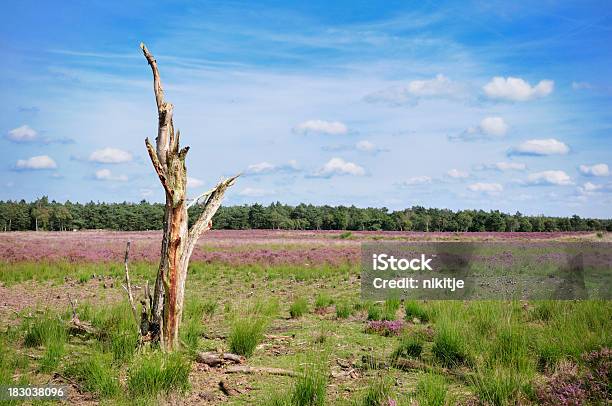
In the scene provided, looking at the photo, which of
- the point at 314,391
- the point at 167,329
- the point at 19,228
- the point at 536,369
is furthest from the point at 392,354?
the point at 19,228

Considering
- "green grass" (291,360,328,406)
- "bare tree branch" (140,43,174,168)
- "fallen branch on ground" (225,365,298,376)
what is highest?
"bare tree branch" (140,43,174,168)

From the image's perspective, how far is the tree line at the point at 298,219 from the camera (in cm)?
8206

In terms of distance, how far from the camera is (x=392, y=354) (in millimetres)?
8688

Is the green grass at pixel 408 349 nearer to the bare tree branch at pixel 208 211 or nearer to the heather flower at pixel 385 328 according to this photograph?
the heather flower at pixel 385 328

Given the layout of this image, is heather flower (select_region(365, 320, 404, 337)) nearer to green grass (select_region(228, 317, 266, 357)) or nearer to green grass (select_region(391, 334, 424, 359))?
green grass (select_region(391, 334, 424, 359))

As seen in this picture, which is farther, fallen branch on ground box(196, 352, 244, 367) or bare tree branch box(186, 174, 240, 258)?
bare tree branch box(186, 174, 240, 258)

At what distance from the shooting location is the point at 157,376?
21.6ft

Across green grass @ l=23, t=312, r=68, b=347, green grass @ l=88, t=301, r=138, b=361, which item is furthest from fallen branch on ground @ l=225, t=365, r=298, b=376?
green grass @ l=23, t=312, r=68, b=347

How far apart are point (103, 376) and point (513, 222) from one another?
82908 millimetres

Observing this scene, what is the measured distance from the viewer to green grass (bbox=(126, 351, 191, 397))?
256 inches

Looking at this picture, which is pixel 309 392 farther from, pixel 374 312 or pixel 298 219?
pixel 298 219

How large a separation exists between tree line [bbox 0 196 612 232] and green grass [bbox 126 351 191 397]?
70.9 metres

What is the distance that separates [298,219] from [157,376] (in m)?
84.7

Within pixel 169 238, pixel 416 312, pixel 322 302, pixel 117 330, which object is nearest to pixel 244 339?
pixel 169 238
